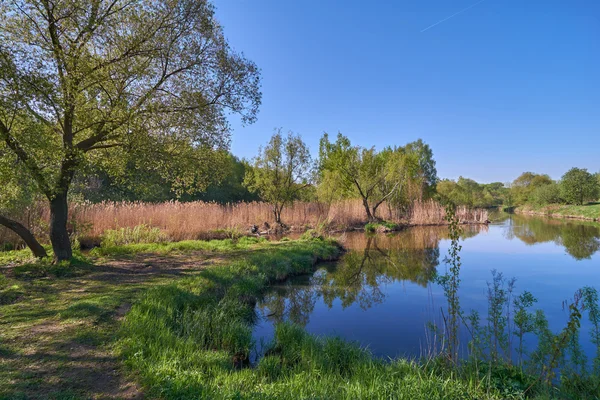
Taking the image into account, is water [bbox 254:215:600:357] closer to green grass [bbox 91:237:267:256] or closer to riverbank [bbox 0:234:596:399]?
riverbank [bbox 0:234:596:399]

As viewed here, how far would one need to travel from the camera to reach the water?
5.54 metres

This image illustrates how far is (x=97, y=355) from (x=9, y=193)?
18.9ft

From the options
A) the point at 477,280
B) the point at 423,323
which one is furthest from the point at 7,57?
the point at 477,280

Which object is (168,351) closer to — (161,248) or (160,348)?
(160,348)

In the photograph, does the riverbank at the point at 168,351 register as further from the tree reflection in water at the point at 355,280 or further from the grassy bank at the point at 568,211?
the grassy bank at the point at 568,211

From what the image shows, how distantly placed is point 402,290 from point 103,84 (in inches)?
331

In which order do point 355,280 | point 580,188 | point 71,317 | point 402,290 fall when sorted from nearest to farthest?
point 71,317
point 402,290
point 355,280
point 580,188

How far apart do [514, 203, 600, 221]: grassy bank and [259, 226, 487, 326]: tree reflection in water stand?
2919 cm

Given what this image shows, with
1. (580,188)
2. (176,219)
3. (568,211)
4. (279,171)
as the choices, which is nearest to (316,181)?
(279,171)

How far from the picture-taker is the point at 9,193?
6.80m

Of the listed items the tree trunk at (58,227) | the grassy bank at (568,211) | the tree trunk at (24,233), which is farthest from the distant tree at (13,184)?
the grassy bank at (568,211)

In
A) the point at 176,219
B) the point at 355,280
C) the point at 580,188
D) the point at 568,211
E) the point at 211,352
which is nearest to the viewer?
the point at 211,352

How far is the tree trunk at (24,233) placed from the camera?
6345mm

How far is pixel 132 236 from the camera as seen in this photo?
36.6ft
